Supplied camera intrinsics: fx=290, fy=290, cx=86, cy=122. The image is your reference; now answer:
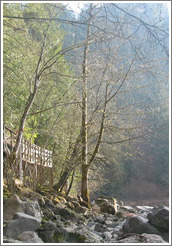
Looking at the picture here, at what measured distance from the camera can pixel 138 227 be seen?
→ 13.0 ft

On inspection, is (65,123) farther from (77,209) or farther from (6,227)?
(6,227)

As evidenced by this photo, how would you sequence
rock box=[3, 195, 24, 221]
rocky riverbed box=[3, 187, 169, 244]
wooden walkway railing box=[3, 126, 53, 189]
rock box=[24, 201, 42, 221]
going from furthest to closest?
wooden walkway railing box=[3, 126, 53, 189] → rock box=[24, 201, 42, 221] → rock box=[3, 195, 24, 221] → rocky riverbed box=[3, 187, 169, 244]

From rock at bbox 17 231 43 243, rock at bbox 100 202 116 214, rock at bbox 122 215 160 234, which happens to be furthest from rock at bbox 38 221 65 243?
rock at bbox 100 202 116 214

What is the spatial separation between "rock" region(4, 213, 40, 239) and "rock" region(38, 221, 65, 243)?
0.15m

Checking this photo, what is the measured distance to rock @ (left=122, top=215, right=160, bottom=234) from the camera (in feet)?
12.8

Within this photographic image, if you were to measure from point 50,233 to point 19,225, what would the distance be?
43cm

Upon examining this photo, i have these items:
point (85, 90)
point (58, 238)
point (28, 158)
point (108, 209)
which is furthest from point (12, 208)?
point (108, 209)

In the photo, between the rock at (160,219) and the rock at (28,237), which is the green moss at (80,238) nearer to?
the rock at (28,237)

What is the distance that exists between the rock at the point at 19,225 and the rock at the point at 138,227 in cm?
148

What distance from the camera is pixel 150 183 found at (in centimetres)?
2053

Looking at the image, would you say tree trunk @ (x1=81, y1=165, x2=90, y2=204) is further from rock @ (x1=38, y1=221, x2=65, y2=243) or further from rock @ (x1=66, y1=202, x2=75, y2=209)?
rock @ (x1=38, y1=221, x2=65, y2=243)

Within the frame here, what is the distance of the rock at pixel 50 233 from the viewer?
3053mm

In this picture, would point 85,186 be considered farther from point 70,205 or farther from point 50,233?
point 50,233

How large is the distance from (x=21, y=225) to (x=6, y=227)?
0.48 ft
